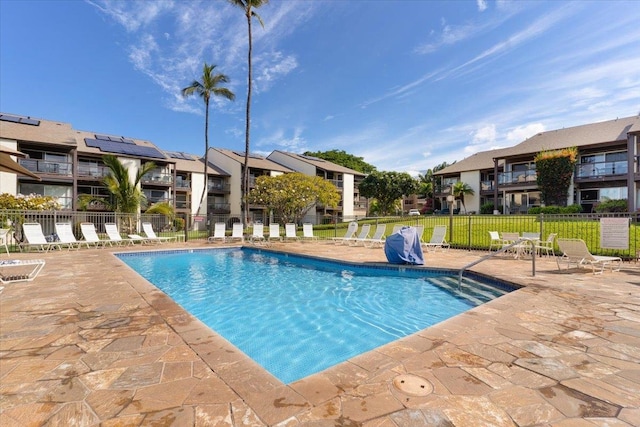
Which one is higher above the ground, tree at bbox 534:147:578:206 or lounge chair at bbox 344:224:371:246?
tree at bbox 534:147:578:206

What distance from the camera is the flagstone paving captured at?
198cm

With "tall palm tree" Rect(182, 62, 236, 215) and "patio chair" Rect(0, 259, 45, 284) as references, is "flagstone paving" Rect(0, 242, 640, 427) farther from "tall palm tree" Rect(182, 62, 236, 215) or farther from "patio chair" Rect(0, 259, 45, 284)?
"tall palm tree" Rect(182, 62, 236, 215)

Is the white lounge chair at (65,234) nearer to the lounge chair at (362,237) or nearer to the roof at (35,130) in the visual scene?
the lounge chair at (362,237)

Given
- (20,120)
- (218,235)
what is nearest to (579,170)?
(218,235)

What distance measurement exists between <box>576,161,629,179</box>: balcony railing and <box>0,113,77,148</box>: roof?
38477 millimetres

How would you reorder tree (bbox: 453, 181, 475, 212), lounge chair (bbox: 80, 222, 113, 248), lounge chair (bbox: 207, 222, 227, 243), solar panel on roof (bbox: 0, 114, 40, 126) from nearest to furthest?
lounge chair (bbox: 80, 222, 113, 248) → lounge chair (bbox: 207, 222, 227, 243) → solar panel on roof (bbox: 0, 114, 40, 126) → tree (bbox: 453, 181, 475, 212)

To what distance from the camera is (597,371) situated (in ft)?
8.52

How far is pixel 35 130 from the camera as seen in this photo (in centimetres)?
2272

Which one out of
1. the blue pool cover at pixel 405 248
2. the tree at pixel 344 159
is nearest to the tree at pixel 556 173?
the blue pool cover at pixel 405 248

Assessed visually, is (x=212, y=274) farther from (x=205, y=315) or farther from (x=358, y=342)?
(x=358, y=342)

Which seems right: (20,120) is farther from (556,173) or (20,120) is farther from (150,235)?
(556,173)

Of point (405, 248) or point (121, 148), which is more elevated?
point (121, 148)

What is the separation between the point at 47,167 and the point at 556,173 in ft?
123

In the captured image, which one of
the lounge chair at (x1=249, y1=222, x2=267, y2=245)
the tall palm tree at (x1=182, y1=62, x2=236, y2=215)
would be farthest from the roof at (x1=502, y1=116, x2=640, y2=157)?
the tall palm tree at (x1=182, y1=62, x2=236, y2=215)
